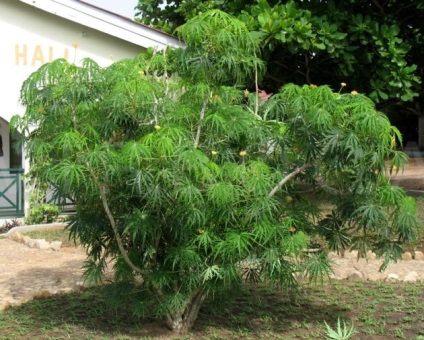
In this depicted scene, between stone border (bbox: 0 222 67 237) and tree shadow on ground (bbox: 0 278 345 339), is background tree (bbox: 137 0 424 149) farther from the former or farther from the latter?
tree shadow on ground (bbox: 0 278 345 339)

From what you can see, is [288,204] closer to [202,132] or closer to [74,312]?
[202,132]

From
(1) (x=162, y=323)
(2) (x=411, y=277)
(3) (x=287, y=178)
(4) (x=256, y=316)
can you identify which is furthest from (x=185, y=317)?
(2) (x=411, y=277)

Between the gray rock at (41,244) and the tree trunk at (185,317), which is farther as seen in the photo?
the gray rock at (41,244)

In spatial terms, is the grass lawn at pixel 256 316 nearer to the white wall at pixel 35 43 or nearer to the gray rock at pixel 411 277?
the gray rock at pixel 411 277

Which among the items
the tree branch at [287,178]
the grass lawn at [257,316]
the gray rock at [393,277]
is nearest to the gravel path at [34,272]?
the grass lawn at [257,316]

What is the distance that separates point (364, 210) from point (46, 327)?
3192 mm

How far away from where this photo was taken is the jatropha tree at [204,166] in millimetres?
5531

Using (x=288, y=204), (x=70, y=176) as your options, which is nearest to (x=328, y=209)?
(x=288, y=204)

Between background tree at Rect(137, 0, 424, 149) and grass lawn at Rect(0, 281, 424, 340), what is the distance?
480cm

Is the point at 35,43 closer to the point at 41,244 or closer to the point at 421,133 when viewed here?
the point at 41,244

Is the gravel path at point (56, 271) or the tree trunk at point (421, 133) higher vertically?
the tree trunk at point (421, 133)

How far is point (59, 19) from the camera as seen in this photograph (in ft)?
42.2

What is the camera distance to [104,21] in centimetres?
1237

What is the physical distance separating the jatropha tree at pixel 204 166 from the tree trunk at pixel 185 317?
0.05 meters
